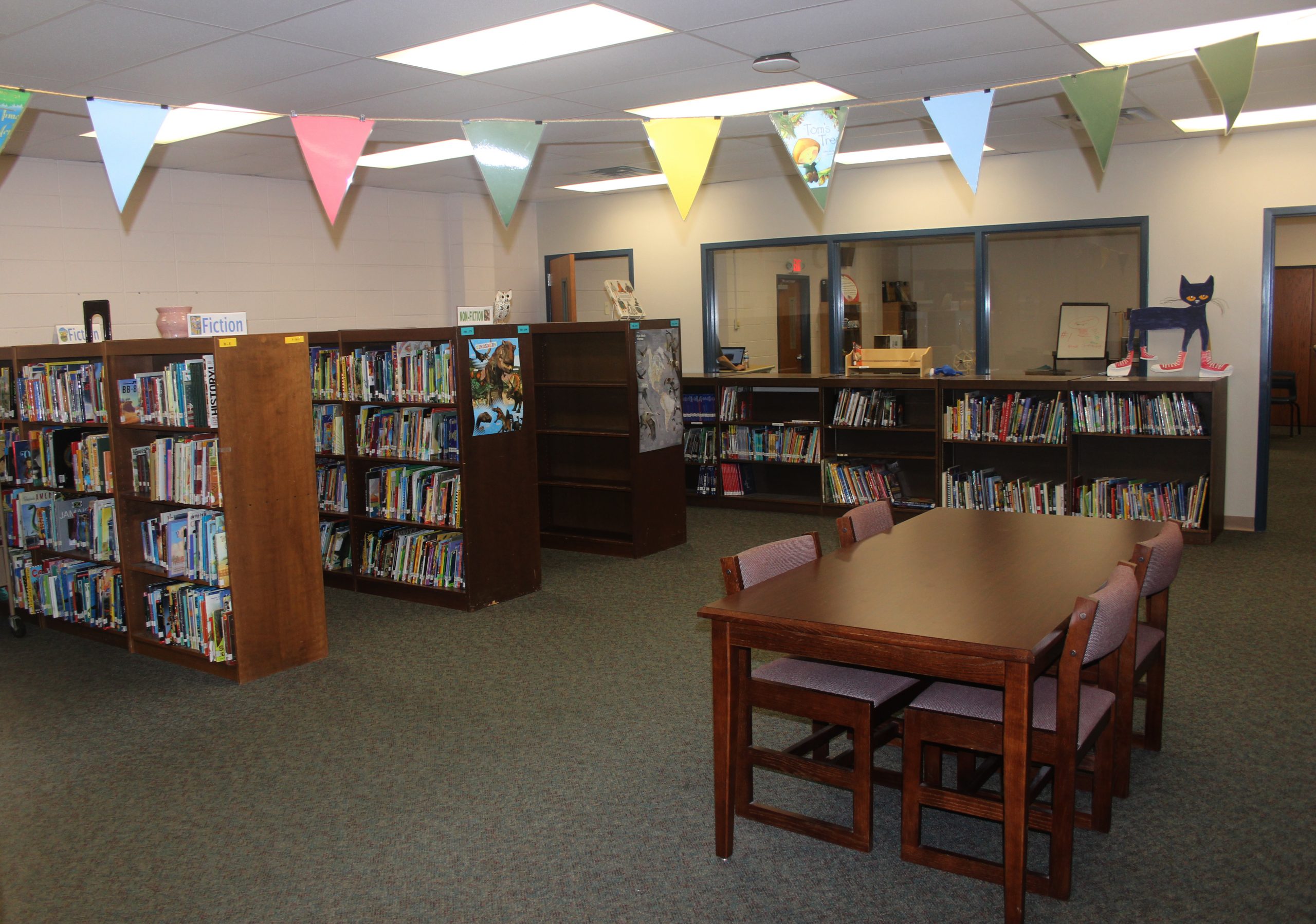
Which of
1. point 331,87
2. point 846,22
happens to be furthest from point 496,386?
point 846,22

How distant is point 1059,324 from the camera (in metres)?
7.99

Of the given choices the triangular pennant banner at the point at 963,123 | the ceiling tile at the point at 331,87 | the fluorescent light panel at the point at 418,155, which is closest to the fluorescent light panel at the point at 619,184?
the fluorescent light panel at the point at 418,155

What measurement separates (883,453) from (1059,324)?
5.66ft

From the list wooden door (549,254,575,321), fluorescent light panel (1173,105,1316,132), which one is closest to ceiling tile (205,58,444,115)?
wooden door (549,254,575,321)

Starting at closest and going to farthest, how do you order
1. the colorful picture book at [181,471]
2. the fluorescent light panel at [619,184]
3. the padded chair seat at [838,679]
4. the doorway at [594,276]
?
1. the padded chair seat at [838,679]
2. the colorful picture book at [181,471]
3. the fluorescent light panel at [619,184]
4. the doorway at [594,276]

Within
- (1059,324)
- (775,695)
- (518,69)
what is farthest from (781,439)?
(775,695)

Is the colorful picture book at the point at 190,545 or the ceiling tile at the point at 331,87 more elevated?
the ceiling tile at the point at 331,87

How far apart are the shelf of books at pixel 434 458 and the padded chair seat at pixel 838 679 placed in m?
2.97

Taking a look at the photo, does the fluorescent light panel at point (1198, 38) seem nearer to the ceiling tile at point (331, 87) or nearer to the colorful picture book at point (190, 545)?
the ceiling tile at point (331, 87)

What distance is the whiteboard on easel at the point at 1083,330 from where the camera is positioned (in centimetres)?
781

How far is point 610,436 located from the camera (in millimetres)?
7055

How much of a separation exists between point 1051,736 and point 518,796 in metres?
1.80

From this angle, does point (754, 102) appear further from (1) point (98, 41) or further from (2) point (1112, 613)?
(2) point (1112, 613)

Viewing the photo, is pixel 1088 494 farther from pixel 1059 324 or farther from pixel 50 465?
pixel 50 465
